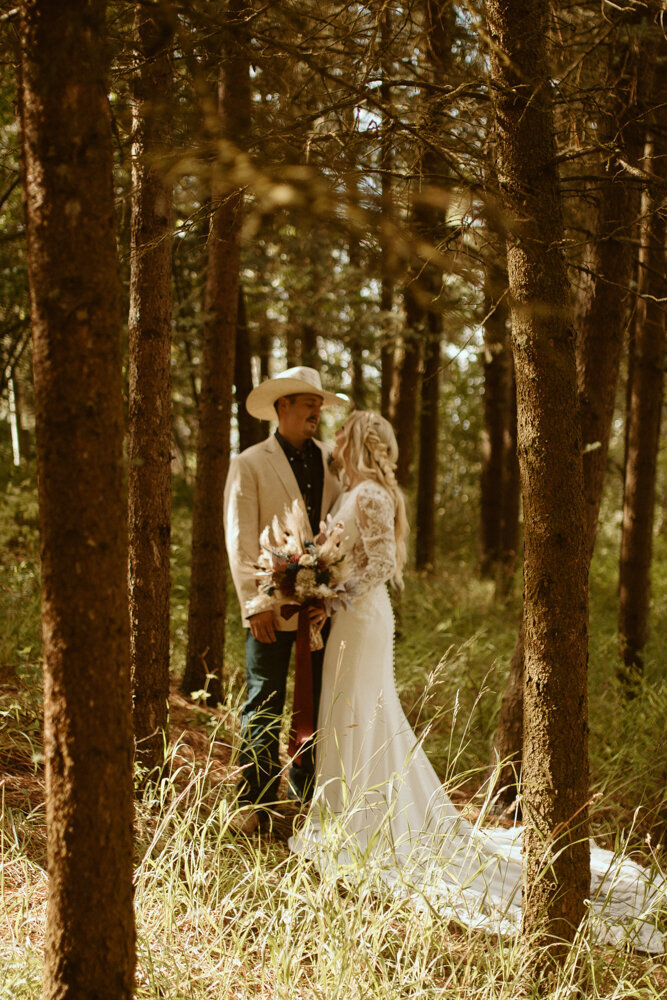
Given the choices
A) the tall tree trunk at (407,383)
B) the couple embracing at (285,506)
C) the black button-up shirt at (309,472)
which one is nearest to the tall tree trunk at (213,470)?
the couple embracing at (285,506)

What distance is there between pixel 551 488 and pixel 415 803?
2428 mm

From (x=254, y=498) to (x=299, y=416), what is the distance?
0.61 metres

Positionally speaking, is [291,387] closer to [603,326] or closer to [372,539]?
[372,539]

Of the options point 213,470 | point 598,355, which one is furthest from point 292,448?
point 598,355

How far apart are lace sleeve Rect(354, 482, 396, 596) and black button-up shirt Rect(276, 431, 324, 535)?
56cm

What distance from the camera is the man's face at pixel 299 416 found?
192 inches

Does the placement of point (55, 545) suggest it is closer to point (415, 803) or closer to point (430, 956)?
point (430, 956)

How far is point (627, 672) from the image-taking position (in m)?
7.21

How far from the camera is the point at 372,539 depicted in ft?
14.6

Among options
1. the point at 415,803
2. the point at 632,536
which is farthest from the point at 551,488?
the point at 632,536

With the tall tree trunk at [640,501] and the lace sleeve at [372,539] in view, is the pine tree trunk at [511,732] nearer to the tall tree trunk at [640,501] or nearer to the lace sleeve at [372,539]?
the lace sleeve at [372,539]

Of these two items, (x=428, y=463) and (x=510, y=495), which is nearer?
(x=510, y=495)

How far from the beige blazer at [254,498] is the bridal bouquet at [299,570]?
21cm

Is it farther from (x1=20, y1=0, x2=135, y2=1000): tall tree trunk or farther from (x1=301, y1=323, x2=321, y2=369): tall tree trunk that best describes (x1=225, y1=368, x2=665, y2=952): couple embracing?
(x1=301, y1=323, x2=321, y2=369): tall tree trunk
